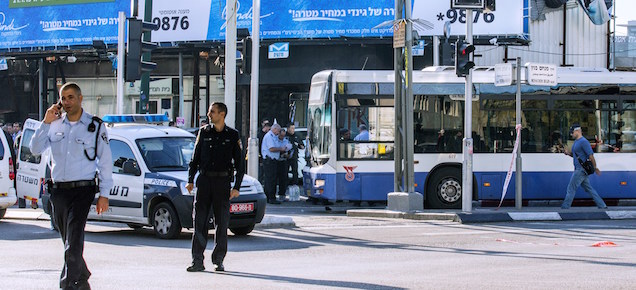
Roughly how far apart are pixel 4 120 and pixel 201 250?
110 feet

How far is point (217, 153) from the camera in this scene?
10.3m

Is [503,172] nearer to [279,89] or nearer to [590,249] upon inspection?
[590,249]

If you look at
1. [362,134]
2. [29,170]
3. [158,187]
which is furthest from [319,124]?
[158,187]

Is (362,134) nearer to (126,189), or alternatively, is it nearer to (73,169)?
(126,189)

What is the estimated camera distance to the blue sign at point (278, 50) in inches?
1272

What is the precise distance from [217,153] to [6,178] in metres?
8.33

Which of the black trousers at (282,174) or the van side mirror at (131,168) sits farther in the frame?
the black trousers at (282,174)

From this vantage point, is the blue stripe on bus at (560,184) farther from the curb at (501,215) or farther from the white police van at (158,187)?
the white police van at (158,187)

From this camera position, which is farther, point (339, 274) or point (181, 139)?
point (181, 139)

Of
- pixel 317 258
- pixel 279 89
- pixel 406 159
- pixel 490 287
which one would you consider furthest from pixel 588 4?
pixel 490 287

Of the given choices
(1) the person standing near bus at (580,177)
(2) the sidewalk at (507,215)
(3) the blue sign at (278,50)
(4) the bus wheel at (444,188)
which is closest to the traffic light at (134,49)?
(2) the sidewalk at (507,215)

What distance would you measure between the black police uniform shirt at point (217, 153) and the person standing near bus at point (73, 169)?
81.4 inches

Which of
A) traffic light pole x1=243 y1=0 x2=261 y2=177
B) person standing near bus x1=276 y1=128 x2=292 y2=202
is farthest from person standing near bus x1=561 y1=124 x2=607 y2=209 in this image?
person standing near bus x1=276 y1=128 x2=292 y2=202

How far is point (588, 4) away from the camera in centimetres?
3297
